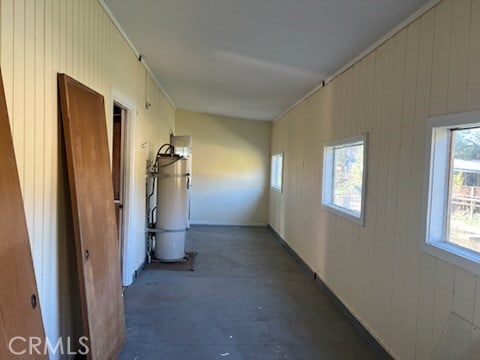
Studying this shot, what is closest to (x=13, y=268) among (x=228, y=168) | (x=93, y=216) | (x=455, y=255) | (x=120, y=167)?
(x=93, y=216)

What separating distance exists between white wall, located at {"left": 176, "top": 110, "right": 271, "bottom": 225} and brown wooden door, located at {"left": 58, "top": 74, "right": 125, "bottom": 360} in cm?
556

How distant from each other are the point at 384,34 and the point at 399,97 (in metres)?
0.56

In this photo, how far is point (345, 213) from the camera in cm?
358

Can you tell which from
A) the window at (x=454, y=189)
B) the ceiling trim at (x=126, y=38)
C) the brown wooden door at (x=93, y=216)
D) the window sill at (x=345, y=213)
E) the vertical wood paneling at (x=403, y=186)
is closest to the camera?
the window at (x=454, y=189)

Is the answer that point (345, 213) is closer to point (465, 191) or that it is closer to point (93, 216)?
point (465, 191)

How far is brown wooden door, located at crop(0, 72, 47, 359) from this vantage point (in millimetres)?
1380

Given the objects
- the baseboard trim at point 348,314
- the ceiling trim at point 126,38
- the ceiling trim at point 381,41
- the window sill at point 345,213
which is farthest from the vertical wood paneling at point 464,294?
the ceiling trim at point 126,38

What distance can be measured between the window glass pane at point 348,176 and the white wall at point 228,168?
14.1 ft

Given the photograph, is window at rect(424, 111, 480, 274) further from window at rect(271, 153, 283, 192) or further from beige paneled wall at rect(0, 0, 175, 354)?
window at rect(271, 153, 283, 192)

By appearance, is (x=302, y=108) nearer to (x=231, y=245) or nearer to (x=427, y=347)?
(x=231, y=245)

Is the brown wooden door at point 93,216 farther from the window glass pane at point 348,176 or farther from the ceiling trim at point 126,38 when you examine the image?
the window glass pane at point 348,176

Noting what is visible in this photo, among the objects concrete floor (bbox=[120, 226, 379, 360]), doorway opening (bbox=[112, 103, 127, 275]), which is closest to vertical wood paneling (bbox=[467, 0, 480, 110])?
concrete floor (bbox=[120, 226, 379, 360])

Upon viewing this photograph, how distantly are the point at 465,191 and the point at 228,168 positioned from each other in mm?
6514

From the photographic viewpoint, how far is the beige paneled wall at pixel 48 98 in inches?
65.8
